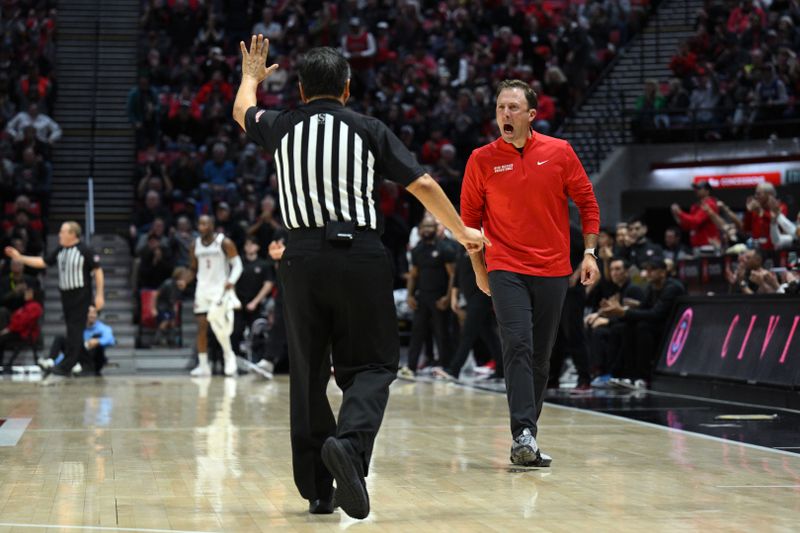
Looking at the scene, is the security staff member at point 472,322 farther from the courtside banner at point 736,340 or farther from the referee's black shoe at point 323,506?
the referee's black shoe at point 323,506

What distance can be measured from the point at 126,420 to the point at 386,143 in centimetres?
534

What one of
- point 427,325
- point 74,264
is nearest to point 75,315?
point 74,264

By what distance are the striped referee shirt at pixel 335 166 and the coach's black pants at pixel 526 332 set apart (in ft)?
6.51

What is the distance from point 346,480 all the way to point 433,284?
11.1 metres

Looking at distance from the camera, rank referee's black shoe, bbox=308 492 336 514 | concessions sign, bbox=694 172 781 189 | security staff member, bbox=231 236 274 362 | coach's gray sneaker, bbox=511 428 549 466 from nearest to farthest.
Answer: referee's black shoe, bbox=308 492 336 514 → coach's gray sneaker, bbox=511 428 549 466 → security staff member, bbox=231 236 274 362 → concessions sign, bbox=694 172 781 189

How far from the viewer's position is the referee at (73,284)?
15.3 metres

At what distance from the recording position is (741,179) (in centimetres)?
2000

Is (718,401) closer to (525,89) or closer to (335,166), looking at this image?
(525,89)

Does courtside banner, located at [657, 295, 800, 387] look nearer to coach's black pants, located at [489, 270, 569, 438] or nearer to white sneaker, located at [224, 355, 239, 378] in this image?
coach's black pants, located at [489, 270, 569, 438]

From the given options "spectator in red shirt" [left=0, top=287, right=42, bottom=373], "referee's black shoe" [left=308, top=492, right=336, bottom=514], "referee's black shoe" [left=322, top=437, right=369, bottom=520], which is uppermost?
"referee's black shoe" [left=322, top=437, right=369, bottom=520]

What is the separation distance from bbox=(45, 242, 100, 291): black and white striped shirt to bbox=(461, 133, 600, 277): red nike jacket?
29.4 ft

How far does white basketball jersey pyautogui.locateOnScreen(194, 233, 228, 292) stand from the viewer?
55.3ft

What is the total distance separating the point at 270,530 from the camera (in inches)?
194

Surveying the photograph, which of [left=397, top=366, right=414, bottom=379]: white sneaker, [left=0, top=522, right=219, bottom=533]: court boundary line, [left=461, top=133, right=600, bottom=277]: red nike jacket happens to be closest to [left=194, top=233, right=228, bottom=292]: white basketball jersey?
[left=397, top=366, right=414, bottom=379]: white sneaker
